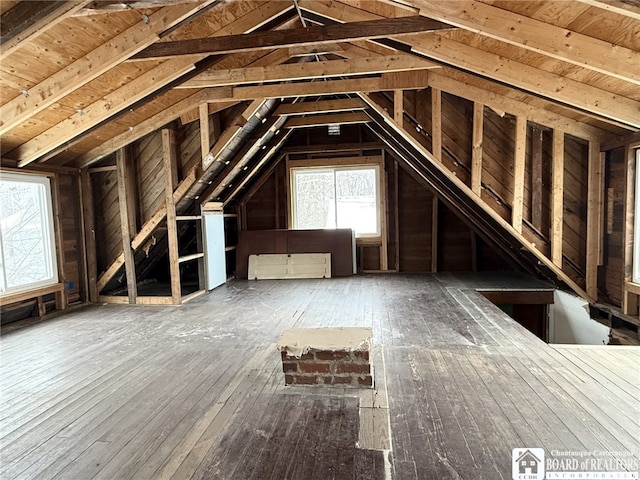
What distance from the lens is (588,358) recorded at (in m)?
2.94

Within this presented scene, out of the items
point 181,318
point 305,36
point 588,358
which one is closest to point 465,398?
point 588,358

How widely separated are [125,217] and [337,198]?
4205 millimetres

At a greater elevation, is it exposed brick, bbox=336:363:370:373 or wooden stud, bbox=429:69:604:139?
wooden stud, bbox=429:69:604:139

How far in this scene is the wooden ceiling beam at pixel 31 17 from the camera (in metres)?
2.22

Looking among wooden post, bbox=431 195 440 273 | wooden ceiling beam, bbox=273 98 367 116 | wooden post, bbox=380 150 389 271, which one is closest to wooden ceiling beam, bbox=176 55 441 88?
wooden ceiling beam, bbox=273 98 367 116

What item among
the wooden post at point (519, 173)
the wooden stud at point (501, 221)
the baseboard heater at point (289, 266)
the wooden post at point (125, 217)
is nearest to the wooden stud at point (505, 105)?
the wooden post at point (519, 173)

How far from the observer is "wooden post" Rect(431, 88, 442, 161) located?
416 cm

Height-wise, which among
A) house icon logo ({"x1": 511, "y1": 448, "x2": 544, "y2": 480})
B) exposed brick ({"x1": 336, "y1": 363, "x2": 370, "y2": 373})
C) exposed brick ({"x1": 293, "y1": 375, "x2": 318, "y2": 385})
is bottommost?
house icon logo ({"x1": 511, "y1": 448, "x2": 544, "y2": 480})

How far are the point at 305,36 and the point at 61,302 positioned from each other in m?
4.98

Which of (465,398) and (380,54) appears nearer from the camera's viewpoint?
(465,398)

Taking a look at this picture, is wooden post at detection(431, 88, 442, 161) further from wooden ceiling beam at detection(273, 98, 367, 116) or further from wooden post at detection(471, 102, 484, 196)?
wooden ceiling beam at detection(273, 98, 367, 116)

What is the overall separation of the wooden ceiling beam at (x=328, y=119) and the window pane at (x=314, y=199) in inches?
59.8

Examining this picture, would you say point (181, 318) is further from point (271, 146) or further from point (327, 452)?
point (271, 146)

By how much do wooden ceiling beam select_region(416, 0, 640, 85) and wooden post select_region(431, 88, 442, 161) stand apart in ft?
4.90
